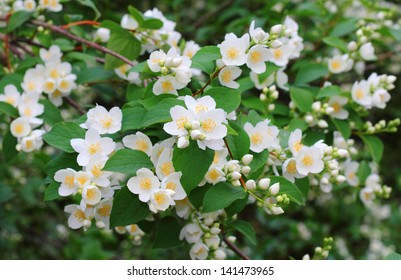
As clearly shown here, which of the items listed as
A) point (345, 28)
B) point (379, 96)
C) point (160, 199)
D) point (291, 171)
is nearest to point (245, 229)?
point (291, 171)

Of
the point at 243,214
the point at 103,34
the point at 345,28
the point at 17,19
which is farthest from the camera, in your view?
the point at 243,214

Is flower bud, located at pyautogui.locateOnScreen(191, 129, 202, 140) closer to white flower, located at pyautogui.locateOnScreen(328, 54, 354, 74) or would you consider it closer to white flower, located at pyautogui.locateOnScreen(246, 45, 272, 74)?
white flower, located at pyautogui.locateOnScreen(246, 45, 272, 74)

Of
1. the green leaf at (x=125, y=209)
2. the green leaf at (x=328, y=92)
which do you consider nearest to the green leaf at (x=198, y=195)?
the green leaf at (x=125, y=209)

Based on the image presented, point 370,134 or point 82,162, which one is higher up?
point 82,162

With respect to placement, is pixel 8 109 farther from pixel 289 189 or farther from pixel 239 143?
pixel 289 189

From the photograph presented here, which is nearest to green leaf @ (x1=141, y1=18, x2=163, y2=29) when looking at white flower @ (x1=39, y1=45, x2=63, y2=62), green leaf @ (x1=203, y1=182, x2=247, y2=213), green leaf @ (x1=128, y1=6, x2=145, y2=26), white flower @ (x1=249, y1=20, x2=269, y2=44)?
green leaf @ (x1=128, y1=6, x2=145, y2=26)

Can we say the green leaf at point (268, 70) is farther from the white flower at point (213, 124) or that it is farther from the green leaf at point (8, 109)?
the green leaf at point (8, 109)
